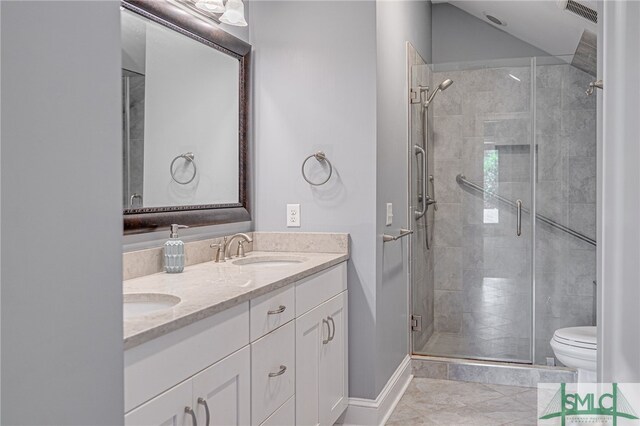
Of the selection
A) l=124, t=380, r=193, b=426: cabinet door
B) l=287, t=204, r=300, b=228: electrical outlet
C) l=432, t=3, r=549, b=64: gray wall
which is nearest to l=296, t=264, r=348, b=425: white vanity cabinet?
l=287, t=204, r=300, b=228: electrical outlet

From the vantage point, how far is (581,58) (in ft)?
11.8

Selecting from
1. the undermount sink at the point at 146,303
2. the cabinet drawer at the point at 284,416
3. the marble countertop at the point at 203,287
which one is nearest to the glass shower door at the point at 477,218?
the marble countertop at the point at 203,287

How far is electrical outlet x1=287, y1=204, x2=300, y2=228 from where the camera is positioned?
9.77 feet

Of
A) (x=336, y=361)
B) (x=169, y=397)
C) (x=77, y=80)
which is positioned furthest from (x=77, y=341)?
(x=336, y=361)

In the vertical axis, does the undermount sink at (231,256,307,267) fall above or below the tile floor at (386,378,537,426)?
above

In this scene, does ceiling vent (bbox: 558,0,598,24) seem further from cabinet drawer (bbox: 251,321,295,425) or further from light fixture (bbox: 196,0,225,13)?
cabinet drawer (bbox: 251,321,295,425)

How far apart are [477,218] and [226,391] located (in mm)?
2552

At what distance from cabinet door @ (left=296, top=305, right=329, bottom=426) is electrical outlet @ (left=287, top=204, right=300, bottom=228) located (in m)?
0.61

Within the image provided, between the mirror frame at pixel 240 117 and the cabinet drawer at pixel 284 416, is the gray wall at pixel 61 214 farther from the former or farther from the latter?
the mirror frame at pixel 240 117

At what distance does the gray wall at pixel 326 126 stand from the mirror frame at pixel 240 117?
90 millimetres

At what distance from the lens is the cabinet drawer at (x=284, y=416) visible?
6.54 ft

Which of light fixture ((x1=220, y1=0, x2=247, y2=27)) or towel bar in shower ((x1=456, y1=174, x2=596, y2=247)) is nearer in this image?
light fixture ((x1=220, y1=0, x2=247, y2=27))

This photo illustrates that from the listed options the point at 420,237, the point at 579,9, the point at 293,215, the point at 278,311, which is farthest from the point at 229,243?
the point at 579,9

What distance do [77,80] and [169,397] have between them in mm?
814
